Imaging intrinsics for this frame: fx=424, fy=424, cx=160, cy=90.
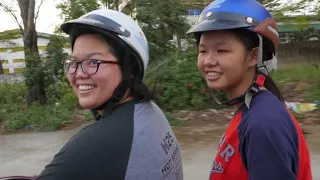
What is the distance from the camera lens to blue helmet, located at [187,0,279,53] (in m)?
1.84

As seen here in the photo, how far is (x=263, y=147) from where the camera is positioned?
1486 mm

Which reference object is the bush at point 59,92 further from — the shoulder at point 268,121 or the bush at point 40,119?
the shoulder at point 268,121

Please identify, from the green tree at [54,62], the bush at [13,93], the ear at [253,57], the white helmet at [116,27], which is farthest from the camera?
the bush at [13,93]

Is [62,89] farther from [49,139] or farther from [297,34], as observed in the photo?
[297,34]

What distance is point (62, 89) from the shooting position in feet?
43.3

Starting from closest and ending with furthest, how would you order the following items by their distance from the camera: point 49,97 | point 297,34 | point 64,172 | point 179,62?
1. point 64,172
2. point 179,62
3. point 49,97
4. point 297,34

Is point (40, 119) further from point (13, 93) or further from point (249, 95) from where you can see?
point (249, 95)

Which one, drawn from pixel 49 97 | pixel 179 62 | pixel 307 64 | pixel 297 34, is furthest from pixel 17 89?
pixel 297 34

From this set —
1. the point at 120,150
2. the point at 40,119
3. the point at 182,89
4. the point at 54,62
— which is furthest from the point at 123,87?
the point at 54,62

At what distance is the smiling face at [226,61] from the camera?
185cm

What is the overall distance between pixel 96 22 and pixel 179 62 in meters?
9.21

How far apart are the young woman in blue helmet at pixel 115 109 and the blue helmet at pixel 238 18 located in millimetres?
315

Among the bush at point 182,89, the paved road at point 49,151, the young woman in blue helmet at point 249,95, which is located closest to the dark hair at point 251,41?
the young woman in blue helmet at point 249,95

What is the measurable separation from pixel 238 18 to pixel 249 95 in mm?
343
